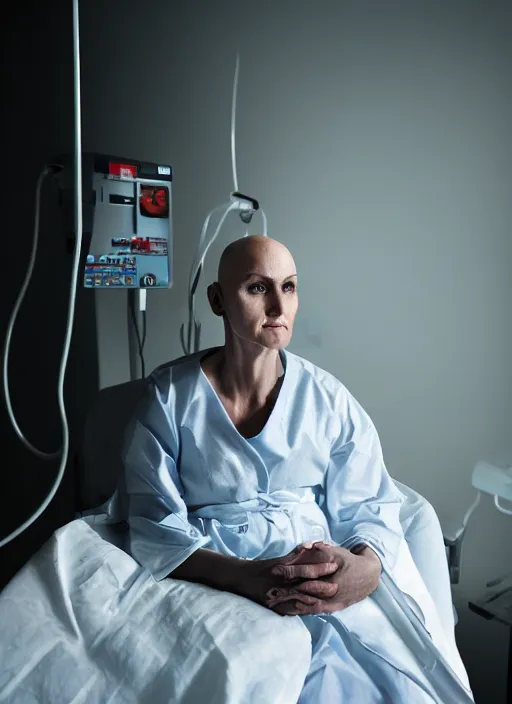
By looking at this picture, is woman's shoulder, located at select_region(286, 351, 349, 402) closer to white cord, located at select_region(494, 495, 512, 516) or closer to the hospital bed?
the hospital bed

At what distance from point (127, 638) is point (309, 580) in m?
0.27

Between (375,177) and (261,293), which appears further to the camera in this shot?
(375,177)

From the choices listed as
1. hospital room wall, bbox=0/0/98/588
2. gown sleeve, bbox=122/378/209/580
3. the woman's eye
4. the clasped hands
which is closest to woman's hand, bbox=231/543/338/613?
the clasped hands

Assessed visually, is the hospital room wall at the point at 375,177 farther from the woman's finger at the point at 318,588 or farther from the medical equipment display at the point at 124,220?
the woman's finger at the point at 318,588

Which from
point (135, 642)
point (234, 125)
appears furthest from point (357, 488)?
point (234, 125)

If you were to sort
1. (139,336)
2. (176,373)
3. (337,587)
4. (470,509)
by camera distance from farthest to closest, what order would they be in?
(139,336) → (470,509) → (176,373) → (337,587)

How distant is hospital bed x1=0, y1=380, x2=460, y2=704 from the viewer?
808 mm

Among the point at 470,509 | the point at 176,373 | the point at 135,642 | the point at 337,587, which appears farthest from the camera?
the point at 470,509

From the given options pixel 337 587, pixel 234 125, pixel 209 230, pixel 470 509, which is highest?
pixel 234 125

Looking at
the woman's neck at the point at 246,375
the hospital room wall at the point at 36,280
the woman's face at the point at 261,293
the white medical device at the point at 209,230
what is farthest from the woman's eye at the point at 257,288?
the hospital room wall at the point at 36,280

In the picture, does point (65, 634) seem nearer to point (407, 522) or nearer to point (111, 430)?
point (111, 430)

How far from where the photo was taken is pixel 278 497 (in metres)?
1.14

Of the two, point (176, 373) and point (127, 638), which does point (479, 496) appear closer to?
point (176, 373)

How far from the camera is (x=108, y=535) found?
119 cm
